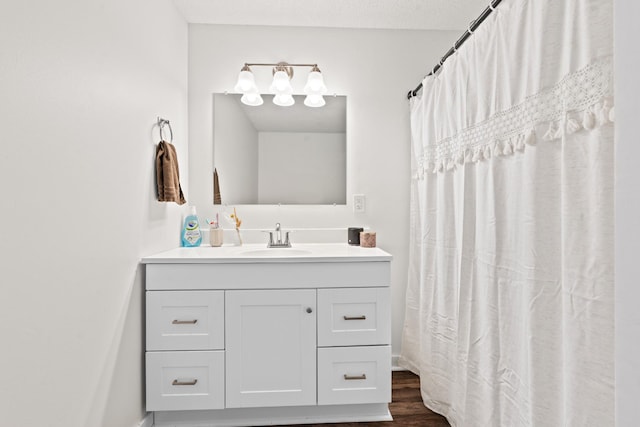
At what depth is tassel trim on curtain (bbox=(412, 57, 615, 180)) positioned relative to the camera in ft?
2.63

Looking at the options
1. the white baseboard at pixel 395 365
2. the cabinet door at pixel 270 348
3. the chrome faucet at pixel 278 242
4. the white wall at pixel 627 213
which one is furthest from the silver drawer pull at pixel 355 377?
the white wall at pixel 627 213

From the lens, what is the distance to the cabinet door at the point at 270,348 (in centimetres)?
160

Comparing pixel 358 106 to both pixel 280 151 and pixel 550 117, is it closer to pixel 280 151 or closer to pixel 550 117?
pixel 280 151

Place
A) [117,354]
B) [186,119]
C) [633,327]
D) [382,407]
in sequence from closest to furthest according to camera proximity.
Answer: [633,327] < [117,354] < [382,407] < [186,119]

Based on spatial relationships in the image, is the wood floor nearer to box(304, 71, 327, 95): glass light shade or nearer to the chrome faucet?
the chrome faucet

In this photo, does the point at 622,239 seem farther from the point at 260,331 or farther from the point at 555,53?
the point at 260,331

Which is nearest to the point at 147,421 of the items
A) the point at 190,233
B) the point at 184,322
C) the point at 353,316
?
the point at 184,322

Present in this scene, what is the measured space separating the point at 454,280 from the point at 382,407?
2.43 feet

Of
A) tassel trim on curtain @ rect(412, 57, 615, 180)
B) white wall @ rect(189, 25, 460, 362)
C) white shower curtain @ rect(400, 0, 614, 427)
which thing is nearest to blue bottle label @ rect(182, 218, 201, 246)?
white wall @ rect(189, 25, 460, 362)

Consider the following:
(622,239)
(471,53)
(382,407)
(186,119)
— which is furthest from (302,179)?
(622,239)

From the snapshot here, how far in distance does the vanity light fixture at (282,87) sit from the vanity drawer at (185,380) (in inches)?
59.6

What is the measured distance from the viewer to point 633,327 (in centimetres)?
27

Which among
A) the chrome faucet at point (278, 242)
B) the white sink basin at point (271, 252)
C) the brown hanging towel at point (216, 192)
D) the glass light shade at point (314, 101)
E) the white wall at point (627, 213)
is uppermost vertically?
the glass light shade at point (314, 101)

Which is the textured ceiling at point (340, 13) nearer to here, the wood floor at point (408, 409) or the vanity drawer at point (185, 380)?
the vanity drawer at point (185, 380)
